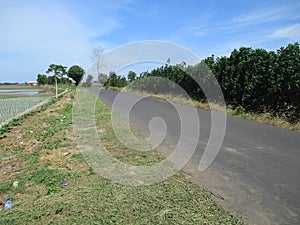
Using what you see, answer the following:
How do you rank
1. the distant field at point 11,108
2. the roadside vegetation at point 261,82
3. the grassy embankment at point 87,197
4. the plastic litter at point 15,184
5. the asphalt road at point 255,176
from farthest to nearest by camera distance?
the distant field at point 11,108, the roadside vegetation at point 261,82, the plastic litter at point 15,184, the asphalt road at point 255,176, the grassy embankment at point 87,197

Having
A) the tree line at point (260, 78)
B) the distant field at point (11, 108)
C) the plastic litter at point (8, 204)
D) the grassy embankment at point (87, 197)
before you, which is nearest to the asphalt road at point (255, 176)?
the grassy embankment at point (87, 197)

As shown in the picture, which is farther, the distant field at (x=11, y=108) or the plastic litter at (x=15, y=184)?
the distant field at (x=11, y=108)

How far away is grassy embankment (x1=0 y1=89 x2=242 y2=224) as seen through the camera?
2090mm

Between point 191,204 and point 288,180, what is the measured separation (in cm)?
172

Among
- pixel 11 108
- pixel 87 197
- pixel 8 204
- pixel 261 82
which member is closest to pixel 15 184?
pixel 8 204

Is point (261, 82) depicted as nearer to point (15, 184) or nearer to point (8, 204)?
point (15, 184)

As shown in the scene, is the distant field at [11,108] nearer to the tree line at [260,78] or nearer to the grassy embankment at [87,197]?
the tree line at [260,78]

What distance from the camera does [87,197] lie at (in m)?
2.44

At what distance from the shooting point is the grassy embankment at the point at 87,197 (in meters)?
2.09

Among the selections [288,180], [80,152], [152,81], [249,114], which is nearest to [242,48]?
[249,114]

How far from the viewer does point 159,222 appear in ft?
6.63

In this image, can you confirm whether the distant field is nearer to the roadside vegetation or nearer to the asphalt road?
the roadside vegetation

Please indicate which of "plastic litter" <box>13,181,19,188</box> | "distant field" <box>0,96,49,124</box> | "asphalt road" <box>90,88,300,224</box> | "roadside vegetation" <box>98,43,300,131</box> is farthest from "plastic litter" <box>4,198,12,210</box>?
"distant field" <box>0,96,49,124</box>

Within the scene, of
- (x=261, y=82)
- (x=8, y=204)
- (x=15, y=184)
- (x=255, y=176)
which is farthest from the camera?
(x=261, y=82)
